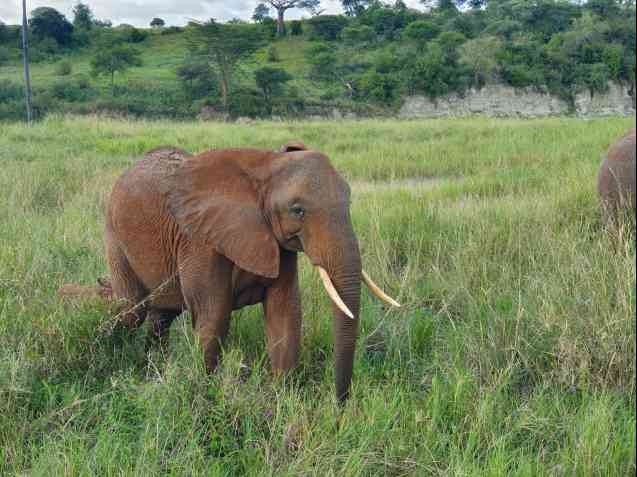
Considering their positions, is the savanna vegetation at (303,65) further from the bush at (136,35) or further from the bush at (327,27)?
the bush at (327,27)

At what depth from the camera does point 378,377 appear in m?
3.27

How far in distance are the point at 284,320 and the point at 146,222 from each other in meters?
0.89

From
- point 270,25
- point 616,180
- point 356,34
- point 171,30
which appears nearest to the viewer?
point 616,180

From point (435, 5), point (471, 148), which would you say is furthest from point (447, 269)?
point (435, 5)

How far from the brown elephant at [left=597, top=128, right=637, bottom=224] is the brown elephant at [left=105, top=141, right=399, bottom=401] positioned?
2037mm

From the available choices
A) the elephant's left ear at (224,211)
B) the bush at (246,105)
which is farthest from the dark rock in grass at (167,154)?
the bush at (246,105)

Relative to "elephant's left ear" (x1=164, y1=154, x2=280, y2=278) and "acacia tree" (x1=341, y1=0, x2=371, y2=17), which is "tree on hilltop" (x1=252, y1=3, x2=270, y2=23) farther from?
"elephant's left ear" (x1=164, y1=154, x2=280, y2=278)

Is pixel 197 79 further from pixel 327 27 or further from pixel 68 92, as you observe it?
pixel 327 27

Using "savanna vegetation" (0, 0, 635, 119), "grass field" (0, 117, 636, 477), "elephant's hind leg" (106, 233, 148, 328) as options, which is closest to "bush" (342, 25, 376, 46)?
"savanna vegetation" (0, 0, 635, 119)

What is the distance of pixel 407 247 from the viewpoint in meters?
5.06

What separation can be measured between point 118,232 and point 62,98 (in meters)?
32.5

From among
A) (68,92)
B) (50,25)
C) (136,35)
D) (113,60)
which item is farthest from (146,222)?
(136,35)

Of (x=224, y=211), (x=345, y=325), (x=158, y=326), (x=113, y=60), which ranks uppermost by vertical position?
(x=113, y=60)

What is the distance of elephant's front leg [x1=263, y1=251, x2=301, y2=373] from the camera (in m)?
3.05
